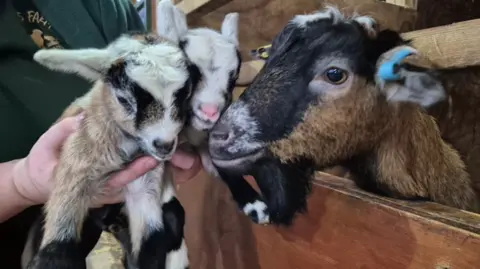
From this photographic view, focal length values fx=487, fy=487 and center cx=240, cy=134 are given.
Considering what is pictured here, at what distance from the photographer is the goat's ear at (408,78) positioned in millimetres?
897

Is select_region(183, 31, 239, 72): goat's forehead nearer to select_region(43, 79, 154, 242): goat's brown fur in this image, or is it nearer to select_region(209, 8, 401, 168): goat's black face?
select_region(209, 8, 401, 168): goat's black face

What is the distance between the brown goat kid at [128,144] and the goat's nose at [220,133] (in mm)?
68

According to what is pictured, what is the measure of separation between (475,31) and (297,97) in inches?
19.5

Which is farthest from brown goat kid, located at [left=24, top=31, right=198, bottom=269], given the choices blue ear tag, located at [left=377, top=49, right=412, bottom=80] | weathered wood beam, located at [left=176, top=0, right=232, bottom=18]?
weathered wood beam, located at [left=176, top=0, right=232, bottom=18]

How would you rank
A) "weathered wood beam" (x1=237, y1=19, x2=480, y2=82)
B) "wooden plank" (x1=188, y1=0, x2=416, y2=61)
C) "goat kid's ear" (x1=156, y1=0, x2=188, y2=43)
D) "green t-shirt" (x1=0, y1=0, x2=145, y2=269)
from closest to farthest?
"goat kid's ear" (x1=156, y1=0, x2=188, y2=43), "weathered wood beam" (x1=237, y1=19, x2=480, y2=82), "green t-shirt" (x1=0, y1=0, x2=145, y2=269), "wooden plank" (x1=188, y1=0, x2=416, y2=61)

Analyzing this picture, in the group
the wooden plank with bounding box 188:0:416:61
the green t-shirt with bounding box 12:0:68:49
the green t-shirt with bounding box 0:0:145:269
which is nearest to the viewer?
the green t-shirt with bounding box 0:0:145:269

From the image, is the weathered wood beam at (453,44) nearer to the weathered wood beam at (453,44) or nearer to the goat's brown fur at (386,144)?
the weathered wood beam at (453,44)

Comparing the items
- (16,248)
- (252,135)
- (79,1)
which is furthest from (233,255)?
(79,1)

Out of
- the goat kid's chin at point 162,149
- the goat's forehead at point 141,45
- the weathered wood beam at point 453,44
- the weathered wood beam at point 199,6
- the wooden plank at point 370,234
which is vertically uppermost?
the goat's forehead at point 141,45

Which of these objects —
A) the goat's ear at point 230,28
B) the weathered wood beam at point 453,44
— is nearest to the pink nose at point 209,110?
the goat's ear at point 230,28

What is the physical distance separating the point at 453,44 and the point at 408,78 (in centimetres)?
36

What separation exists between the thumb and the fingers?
5.5 inches

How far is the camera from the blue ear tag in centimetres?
89

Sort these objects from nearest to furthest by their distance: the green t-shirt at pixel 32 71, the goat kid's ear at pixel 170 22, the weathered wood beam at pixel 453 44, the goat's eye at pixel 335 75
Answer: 1. the goat's eye at pixel 335 75
2. the goat kid's ear at pixel 170 22
3. the weathered wood beam at pixel 453 44
4. the green t-shirt at pixel 32 71
